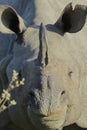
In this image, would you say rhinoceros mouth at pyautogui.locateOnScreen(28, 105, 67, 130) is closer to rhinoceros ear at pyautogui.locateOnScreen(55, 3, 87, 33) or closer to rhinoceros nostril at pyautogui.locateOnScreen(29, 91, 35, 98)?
rhinoceros nostril at pyautogui.locateOnScreen(29, 91, 35, 98)

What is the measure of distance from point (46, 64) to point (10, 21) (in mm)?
1155

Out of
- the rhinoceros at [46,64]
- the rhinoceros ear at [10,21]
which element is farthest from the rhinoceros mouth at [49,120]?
the rhinoceros ear at [10,21]

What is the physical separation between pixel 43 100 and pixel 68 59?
101 cm

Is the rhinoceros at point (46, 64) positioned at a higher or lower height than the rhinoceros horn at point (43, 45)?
lower

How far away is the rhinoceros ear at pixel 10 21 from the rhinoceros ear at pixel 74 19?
1.31 feet

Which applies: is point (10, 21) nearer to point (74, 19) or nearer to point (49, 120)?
point (74, 19)

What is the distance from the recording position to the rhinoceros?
7086mm

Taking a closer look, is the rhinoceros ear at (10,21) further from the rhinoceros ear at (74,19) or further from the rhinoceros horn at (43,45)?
the rhinoceros horn at (43,45)

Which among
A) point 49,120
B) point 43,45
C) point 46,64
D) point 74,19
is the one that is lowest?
point 49,120

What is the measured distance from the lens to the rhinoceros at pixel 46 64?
7.09 meters

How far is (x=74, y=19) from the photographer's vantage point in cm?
819

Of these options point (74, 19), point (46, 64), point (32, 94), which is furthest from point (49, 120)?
point (74, 19)

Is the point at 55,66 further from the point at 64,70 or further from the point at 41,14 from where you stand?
the point at 41,14

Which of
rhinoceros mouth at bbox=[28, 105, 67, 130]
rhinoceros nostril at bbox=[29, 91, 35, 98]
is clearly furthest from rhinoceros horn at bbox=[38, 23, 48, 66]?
rhinoceros mouth at bbox=[28, 105, 67, 130]
